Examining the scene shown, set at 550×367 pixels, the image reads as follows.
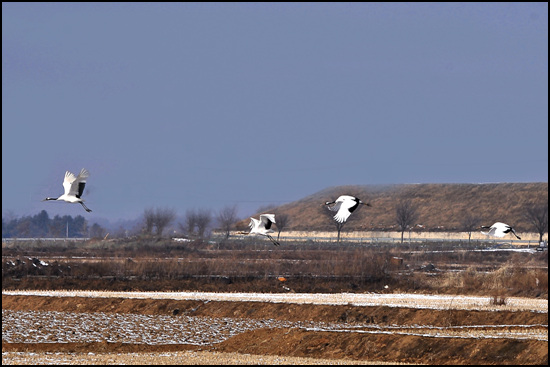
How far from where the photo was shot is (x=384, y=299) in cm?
4862

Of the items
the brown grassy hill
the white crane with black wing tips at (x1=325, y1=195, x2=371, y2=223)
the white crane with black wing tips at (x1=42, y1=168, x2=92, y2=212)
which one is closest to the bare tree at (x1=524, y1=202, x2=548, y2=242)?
the brown grassy hill

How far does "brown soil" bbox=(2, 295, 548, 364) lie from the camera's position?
30.5 meters

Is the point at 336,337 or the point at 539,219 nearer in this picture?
the point at 336,337

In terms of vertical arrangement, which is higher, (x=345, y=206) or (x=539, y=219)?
(x=539, y=219)

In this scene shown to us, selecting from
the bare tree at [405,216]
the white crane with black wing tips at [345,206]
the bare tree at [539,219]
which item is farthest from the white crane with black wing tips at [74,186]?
the bare tree at [539,219]

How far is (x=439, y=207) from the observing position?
565 ft

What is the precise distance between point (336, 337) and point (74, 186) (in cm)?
1987

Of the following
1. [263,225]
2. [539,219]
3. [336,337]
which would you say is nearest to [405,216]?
[539,219]

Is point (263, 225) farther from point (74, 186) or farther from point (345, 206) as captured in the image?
point (74, 186)

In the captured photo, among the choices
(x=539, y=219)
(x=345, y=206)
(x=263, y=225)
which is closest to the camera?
(x=345, y=206)

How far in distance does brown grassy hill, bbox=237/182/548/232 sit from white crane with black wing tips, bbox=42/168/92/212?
13247 centimetres

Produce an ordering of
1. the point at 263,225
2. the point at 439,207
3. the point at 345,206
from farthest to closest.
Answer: the point at 439,207 → the point at 263,225 → the point at 345,206

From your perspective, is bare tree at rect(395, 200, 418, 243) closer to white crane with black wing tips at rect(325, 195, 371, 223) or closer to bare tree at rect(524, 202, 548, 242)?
bare tree at rect(524, 202, 548, 242)

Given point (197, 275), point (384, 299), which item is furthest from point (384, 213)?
point (384, 299)
